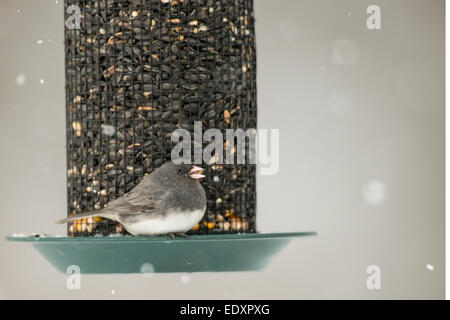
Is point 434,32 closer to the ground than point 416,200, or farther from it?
farther from it

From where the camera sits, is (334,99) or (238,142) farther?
(334,99)

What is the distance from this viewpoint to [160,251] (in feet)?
9.16

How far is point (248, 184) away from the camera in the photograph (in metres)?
3.20

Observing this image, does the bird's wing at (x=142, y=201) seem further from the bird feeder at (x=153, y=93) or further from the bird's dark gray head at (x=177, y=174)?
the bird feeder at (x=153, y=93)

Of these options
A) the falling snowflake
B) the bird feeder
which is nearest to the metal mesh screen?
the bird feeder

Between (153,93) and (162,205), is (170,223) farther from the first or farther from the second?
(153,93)

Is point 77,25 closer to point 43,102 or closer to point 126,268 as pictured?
point 126,268

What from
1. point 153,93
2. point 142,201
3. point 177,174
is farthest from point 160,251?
point 153,93

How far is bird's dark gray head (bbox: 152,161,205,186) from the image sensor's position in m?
2.93

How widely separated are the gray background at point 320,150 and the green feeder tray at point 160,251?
1645 mm

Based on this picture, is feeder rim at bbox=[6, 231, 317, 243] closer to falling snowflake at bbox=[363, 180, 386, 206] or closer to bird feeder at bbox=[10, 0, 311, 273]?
bird feeder at bbox=[10, 0, 311, 273]

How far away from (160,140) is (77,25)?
586 millimetres
